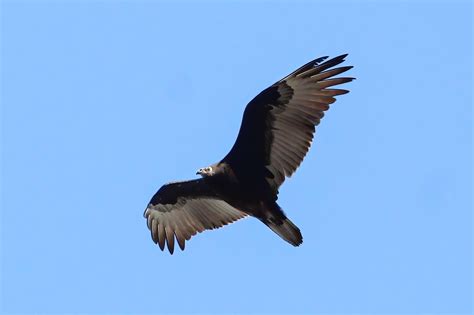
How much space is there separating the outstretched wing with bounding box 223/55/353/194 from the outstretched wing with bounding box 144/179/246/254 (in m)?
1.48

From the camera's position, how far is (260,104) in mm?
14289

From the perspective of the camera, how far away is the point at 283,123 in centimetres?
1437

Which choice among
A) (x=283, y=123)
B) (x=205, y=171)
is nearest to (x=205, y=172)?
(x=205, y=171)

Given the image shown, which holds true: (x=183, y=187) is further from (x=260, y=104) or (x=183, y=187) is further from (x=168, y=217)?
(x=260, y=104)

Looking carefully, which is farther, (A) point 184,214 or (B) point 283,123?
(A) point 184,214

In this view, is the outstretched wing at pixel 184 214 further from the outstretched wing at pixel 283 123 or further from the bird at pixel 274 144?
the outstretched wing at pixel 283 123

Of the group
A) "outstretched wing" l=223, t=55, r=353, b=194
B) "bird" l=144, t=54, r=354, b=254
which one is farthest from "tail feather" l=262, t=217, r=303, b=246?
"outstretched wing" l=223, t=55, r=353, b=194

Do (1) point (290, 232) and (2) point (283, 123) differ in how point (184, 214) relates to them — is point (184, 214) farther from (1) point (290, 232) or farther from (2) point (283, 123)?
(2) point (283, 123)

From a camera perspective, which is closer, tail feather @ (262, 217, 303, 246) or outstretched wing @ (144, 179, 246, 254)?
tail feather @ (262, 217, 303, 246)

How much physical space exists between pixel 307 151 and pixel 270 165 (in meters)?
0.58

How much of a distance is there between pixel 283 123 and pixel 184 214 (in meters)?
2.56

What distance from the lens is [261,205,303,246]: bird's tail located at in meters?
14.2

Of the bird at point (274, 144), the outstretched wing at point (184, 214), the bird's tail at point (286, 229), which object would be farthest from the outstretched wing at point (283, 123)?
the outstretched wing at point (184, 214)

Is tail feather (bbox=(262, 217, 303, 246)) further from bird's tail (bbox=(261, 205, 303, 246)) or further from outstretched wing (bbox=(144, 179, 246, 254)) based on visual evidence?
outstretched wing (bbox=(144, 179, 246, 254))
